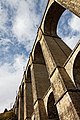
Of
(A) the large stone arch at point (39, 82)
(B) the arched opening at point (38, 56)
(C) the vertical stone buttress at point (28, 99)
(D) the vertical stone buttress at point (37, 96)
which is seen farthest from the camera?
(B) the arched opening at point (38, 56)

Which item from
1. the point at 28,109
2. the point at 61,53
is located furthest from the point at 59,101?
the point at 28,109

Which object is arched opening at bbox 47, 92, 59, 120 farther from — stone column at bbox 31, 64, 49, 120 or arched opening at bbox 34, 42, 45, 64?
arched opening at bbox 34, 42, 45, 64

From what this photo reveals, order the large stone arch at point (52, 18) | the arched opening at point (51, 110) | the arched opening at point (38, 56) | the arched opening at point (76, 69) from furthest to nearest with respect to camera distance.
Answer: the arched opening at point (38, 56)
the large stone arch at point (52, 18)
the arched opening at point (51, 110)
the arched opening at point (76, 69)

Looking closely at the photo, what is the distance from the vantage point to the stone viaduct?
A: 7602 mm

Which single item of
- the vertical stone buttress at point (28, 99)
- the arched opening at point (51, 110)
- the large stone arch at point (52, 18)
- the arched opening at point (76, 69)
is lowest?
the arched opening at point (51, 110)

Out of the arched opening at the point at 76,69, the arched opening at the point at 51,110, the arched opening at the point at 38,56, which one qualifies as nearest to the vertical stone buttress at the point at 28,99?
the arched opening at the point at 38,56

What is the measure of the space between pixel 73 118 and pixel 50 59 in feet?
13.4

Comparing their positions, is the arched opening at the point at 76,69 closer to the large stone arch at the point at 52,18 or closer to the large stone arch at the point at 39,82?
the large stone arch at the point at 39,82

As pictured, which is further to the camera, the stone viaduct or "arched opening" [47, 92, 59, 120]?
"arched opening" [47, 92, 59, 120]

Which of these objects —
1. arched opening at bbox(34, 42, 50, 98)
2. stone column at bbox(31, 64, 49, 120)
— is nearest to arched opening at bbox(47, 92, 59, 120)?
stone column at bbox(31, 64, 49, 120)

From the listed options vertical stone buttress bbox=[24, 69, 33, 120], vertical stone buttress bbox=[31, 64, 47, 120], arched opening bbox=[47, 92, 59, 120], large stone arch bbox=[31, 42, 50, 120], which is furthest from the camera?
vertical stone buttress bbox=[24, 69, 33, 120]

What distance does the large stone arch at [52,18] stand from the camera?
12.2 metres

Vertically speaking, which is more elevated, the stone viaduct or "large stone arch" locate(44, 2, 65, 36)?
"large stone arch" locate(44, 2, 65, 36)

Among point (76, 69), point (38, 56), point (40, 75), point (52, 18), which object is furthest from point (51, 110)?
point (52, 18)
